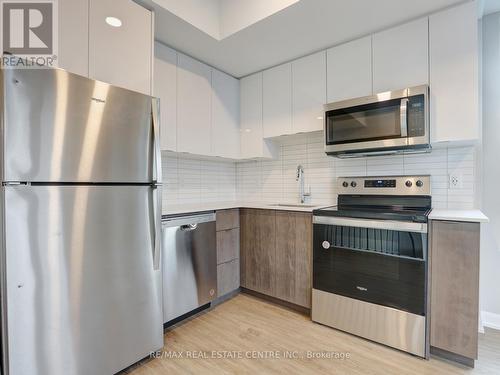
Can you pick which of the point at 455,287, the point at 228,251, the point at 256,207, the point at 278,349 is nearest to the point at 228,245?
the point at 228,251

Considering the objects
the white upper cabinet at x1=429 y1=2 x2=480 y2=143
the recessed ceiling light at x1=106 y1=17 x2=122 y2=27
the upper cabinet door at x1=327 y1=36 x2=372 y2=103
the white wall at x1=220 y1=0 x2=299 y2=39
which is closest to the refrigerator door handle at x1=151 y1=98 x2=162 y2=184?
the recessed ceiling light at x1=106 y1=17 x2=122 y2=27

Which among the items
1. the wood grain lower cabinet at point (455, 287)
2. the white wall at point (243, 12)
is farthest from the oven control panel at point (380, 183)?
the white wall at point (243, 12)

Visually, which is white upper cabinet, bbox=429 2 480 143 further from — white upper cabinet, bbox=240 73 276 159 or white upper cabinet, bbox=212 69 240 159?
white upper cabinet, bbox=212 69 240 159

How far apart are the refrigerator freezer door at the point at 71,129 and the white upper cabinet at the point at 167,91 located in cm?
71

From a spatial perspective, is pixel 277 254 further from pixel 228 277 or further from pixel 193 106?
pixel 193 106

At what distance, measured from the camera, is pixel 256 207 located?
2.56 m

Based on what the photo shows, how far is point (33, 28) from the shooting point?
1319 mm

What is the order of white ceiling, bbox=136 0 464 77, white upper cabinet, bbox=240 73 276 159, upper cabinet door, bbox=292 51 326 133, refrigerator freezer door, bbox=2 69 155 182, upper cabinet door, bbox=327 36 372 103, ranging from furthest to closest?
white upper cabinet, bbox=240 73 276 159, upper cabinet door, bbox=292 51 326 133, upper cabinet door, bbox=327 36 372 103, white ceiling, bbox=136 0 464 77, refrigerator freezer door, bbox=2 69 155 182

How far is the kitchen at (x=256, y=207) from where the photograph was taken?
1.29m

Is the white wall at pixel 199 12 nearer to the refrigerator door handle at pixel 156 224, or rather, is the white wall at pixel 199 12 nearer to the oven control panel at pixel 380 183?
the refrigerator door handle at pixel 156 224

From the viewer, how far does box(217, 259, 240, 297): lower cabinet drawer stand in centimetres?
247

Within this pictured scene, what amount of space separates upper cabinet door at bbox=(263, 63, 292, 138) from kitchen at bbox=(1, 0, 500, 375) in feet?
0.06

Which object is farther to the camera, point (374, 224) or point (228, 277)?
point (228, 277)

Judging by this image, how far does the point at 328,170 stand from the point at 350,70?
93cm
